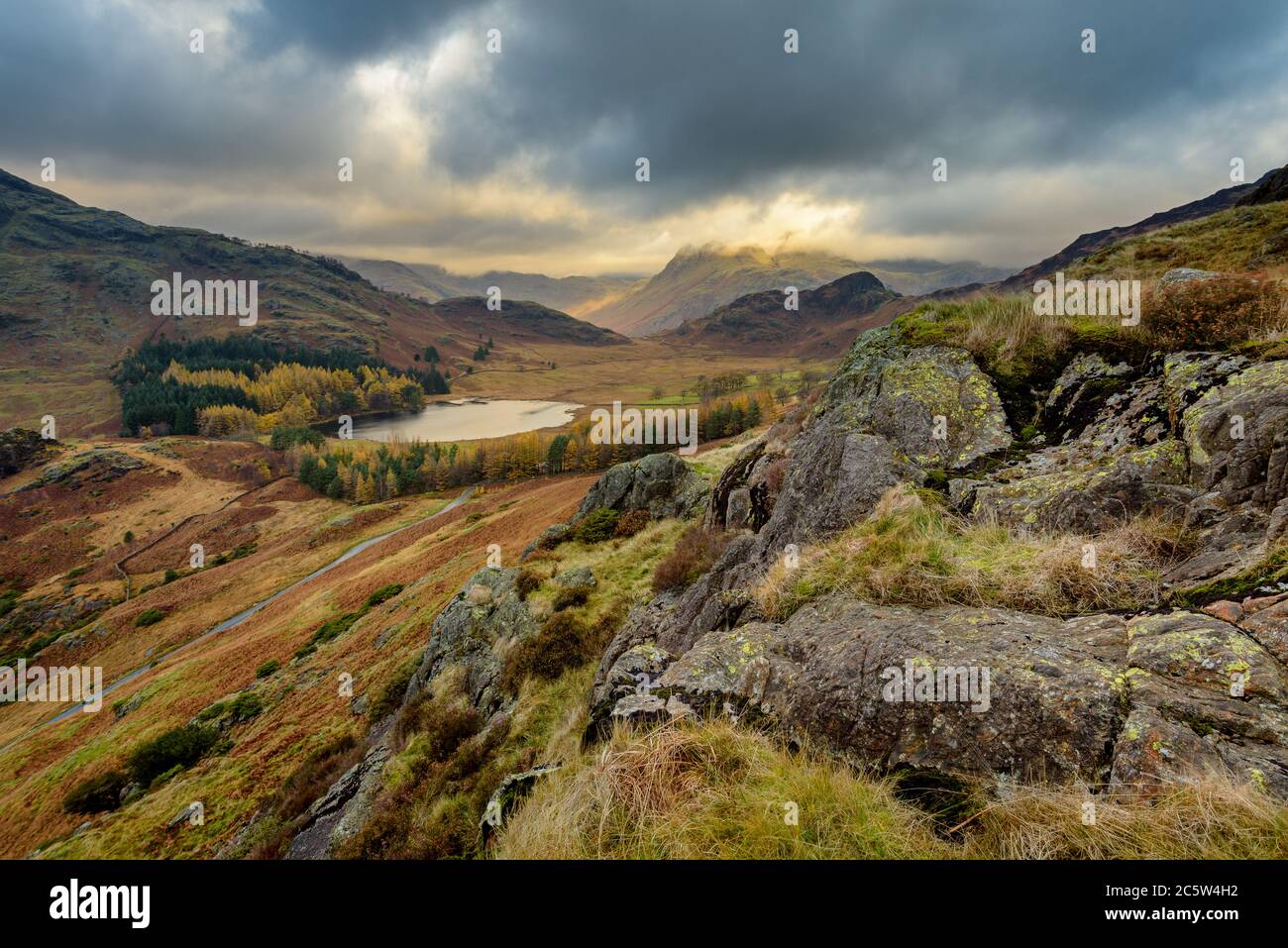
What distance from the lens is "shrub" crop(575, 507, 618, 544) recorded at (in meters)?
24.0

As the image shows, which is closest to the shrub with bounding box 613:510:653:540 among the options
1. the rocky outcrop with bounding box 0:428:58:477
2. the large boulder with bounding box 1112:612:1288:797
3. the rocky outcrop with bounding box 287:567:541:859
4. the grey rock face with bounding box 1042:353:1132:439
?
the rocky outcrop with bounding box 287:567:541:859

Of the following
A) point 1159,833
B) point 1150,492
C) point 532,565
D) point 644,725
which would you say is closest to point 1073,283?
point 1150,492

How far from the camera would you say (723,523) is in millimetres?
15719

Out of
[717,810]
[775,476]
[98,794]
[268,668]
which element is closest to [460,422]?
[268,668]

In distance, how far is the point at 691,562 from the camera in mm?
13945

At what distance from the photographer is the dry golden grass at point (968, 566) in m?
5.46

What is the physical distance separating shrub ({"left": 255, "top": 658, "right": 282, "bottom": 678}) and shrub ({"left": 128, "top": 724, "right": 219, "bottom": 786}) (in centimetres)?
576

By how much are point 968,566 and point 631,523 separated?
18.8 metres

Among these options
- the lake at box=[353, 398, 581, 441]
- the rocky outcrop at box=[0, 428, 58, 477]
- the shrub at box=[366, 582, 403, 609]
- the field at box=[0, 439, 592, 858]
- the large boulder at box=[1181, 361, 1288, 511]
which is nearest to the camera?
the large boulder at box=[1181, 361, 1288, 511]

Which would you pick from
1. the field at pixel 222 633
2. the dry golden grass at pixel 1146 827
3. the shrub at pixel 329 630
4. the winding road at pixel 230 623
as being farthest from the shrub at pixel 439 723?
the winding road at pixel 230 623

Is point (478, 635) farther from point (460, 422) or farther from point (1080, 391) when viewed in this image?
point (460, 422)

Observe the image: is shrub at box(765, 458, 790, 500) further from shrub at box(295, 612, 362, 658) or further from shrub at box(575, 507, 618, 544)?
shrub at box(295, 612, 362, 658)

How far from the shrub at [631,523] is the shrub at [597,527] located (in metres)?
0.39
